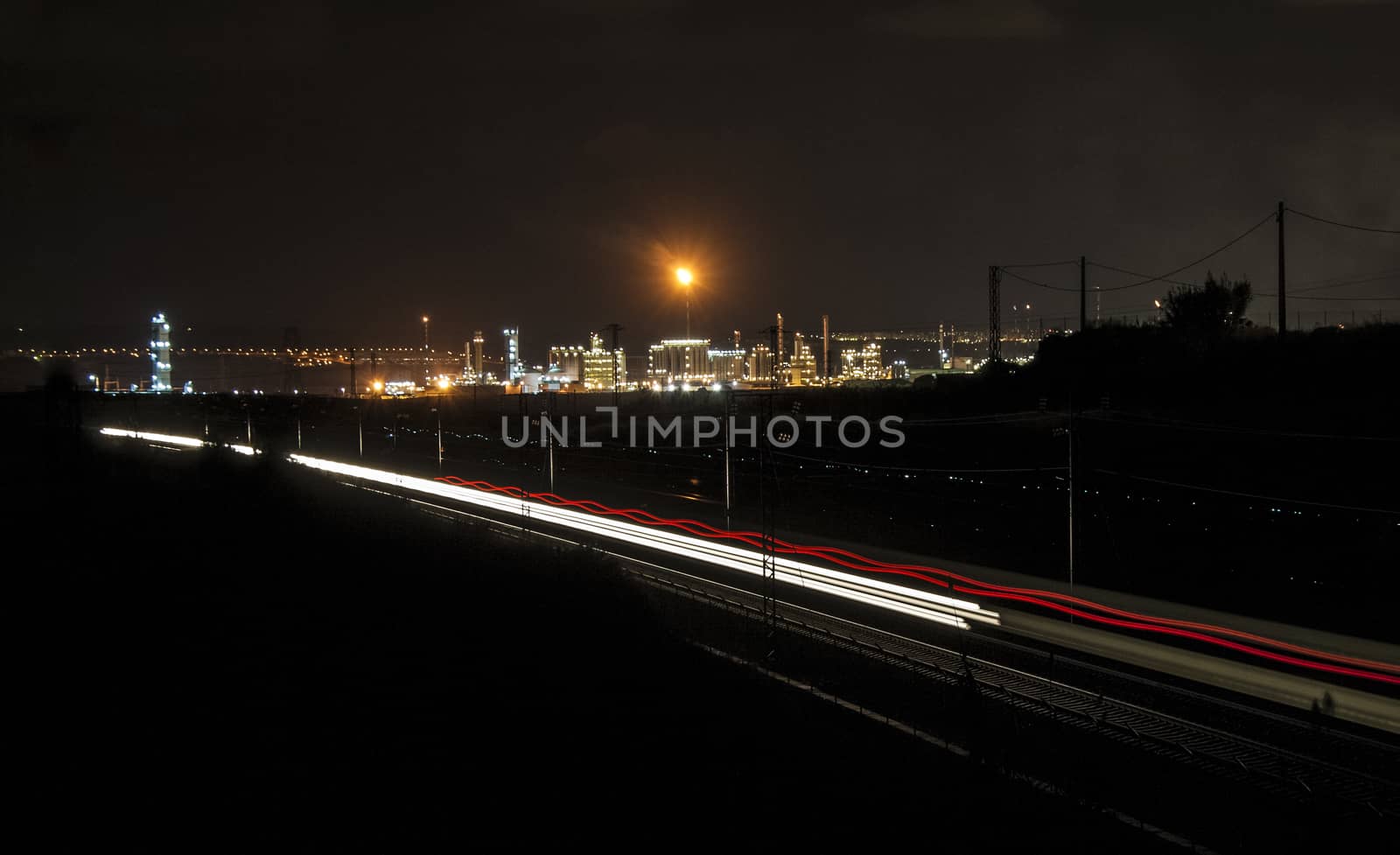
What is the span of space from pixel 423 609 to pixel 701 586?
3.15 m

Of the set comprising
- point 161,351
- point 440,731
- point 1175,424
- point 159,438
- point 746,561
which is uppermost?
point 161,351

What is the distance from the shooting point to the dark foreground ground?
185 inches

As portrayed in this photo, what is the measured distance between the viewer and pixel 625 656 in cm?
745

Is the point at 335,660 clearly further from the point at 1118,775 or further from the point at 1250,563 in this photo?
the point at 1250,563

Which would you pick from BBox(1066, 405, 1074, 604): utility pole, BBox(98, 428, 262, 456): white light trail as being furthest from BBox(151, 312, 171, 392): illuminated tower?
BBox(1066, 405, 1074, 604): utility pole

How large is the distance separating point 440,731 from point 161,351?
379 feet

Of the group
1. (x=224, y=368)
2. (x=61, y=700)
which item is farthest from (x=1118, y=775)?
(x=224, y=368)

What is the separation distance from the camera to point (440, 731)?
593cm

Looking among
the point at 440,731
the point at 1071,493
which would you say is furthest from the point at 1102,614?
the point at 440,731

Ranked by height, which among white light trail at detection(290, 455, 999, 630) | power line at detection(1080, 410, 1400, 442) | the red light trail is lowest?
white light trail at detection(290, 455, 999, 630)

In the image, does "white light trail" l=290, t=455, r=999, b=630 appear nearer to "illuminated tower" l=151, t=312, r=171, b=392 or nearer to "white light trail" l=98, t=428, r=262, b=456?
"white light trail" l=98, t=428, r=262, b=456

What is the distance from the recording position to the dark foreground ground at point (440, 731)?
→ 4688mm

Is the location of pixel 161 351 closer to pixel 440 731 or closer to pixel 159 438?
pixel 159 438

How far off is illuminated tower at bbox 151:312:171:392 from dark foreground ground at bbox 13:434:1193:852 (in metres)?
103
